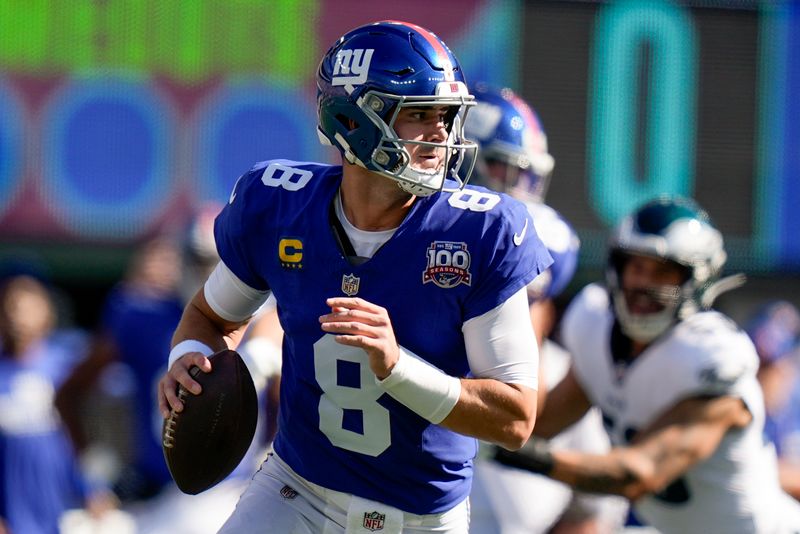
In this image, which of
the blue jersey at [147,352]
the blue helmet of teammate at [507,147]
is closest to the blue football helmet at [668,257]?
the blue helmet of teammate at [507,147]

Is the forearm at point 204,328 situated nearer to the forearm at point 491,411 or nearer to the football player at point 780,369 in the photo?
the forearm at point 491,411

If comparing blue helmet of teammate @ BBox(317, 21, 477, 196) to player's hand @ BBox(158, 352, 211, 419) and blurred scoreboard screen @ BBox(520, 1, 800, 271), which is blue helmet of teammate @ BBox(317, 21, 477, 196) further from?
blurred scoreboard screen @ BBox(520, 1, 800, 271)

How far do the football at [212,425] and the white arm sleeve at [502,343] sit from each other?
0.55m

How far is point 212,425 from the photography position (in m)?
3.31

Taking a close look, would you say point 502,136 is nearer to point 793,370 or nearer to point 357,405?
point 357,405

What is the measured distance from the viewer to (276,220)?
3.41 meters

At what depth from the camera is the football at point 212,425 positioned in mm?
3311

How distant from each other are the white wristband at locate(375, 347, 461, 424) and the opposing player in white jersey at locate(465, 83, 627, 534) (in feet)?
4.58

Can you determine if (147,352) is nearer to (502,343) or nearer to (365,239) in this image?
(365,239)

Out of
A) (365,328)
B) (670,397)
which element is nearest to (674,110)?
(670,397)

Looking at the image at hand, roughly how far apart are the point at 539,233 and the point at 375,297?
1.36m

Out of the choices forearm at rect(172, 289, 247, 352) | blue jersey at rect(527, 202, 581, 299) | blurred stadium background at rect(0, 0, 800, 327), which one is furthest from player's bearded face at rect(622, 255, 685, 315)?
blurred stadium background at rect(0, 0, 800, 327)

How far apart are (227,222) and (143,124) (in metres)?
4.69

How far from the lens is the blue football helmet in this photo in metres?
4.50
